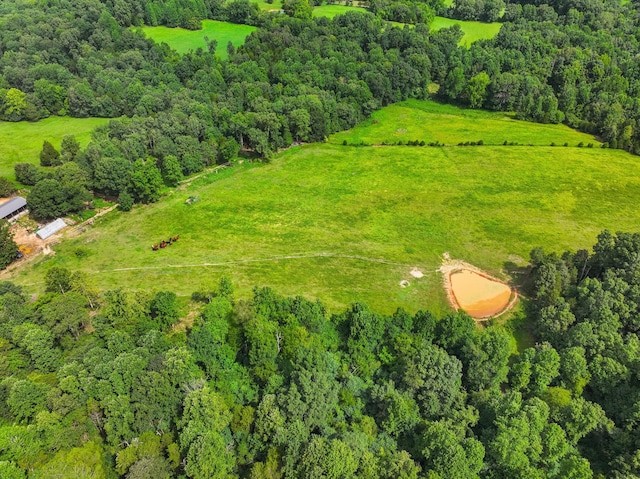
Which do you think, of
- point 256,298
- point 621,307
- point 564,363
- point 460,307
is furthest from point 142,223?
point 621,307

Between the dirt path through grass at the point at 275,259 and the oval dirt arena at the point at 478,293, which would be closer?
the oval dirt arena at the point at 478,293

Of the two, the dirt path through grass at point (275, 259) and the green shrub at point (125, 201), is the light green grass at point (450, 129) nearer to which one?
the dirt path through grass at point (275, 259)

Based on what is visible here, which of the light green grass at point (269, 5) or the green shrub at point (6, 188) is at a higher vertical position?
the light green grass at point (269, 5)

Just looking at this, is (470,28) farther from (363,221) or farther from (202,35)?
(363,221)

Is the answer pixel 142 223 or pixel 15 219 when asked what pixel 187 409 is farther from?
Result: pixel 15 219

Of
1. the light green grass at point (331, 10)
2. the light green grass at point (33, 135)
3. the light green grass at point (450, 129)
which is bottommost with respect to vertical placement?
the light green grass at point (450, 129)

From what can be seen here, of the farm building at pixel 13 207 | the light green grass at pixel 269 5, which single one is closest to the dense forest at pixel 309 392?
the farm building at pixel 13 207

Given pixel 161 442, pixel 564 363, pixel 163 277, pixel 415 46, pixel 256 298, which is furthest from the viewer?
pixel 415 46

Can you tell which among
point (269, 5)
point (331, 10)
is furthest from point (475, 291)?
point (269, 5)
